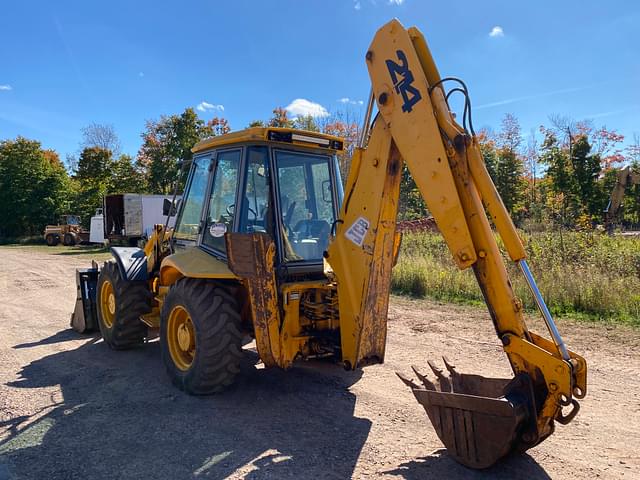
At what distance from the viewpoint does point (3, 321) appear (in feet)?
27.2

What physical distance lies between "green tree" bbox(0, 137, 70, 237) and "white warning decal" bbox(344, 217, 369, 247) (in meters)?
37.6

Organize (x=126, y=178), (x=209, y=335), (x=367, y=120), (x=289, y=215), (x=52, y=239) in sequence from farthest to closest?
(x=126, y=178), (x=52, y=239), (x=289, y=215), (x=209, y=335), (x=367, y=120)

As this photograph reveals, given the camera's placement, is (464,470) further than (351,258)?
No

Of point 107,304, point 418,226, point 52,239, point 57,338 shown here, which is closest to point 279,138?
point 107,304

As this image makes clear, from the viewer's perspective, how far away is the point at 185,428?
164 inches

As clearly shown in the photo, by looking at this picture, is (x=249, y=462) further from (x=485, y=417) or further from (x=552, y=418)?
(x=552, y=418)

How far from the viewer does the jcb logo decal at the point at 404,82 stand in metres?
3.55

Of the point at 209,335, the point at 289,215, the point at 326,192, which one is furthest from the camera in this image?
the point at 326,192

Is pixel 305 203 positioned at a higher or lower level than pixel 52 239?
higher

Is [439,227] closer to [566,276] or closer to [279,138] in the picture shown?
[279,138]

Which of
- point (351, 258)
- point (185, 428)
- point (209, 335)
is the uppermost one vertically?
point (351, 258)

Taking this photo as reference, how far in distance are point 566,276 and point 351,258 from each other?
624cm

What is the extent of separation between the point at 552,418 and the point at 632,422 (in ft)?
5.40

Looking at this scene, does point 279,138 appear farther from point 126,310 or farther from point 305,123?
point 305,123
